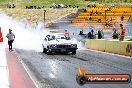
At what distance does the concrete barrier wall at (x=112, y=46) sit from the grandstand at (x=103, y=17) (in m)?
30.2

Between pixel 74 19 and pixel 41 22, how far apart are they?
21.0 feet

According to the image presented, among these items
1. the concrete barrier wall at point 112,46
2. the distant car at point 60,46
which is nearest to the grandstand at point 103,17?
the concrete barrier wall at point 112,46

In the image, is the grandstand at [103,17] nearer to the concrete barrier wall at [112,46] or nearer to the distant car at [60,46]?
the concrete barrier wall at [112,46]

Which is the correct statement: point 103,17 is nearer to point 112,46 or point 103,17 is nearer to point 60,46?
point 112,46

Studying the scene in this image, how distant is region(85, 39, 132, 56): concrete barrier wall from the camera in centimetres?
2535

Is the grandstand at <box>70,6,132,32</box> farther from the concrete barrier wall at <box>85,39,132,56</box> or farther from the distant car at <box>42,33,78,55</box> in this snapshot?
the distant car at <box>42,33,78,55</box>

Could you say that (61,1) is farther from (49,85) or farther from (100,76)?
(100,76)

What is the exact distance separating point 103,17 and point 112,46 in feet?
152

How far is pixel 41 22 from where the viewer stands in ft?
261

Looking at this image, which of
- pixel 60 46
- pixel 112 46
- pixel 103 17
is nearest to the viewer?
pixel 60 46

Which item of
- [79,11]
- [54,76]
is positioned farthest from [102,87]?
[79,11]

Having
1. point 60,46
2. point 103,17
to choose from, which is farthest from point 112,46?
point 103,17

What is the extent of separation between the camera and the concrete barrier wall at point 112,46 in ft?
83.2

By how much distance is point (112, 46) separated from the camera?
96.3ft
